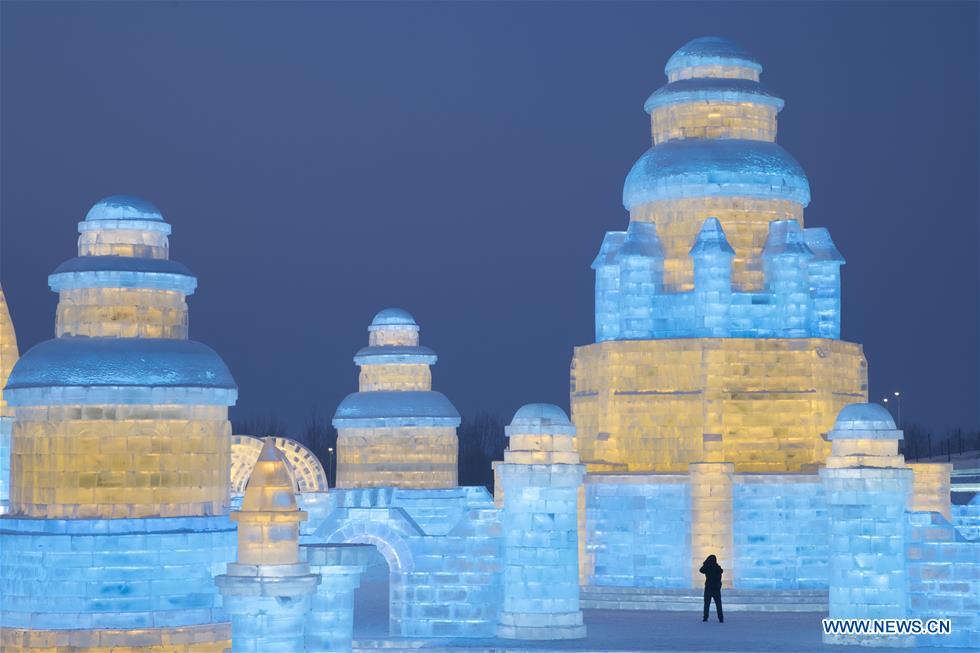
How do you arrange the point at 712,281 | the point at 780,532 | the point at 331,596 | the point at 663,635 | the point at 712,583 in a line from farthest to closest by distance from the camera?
1. the point at 712,281
2. the point at 780,532
3. the point at 712,583
4. the point at 663,635
5. the point at 331,596

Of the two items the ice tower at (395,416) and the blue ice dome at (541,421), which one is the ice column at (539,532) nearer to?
the blue ice dome at (541,421)

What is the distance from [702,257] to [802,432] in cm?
410

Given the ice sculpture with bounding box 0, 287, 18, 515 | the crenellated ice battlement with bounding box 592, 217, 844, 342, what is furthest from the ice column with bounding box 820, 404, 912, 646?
the ice sculpture with bounding box 0, 287, 18, 515

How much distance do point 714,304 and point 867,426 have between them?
7.43m

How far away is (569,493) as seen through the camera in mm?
33375

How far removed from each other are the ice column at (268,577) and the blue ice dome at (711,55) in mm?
17217

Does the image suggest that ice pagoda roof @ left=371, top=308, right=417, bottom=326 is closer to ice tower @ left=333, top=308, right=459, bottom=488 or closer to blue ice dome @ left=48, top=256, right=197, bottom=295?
ice tower @ left=333, top=308, right=459, bottom=488

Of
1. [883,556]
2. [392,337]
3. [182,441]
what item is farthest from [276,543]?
[392,337]

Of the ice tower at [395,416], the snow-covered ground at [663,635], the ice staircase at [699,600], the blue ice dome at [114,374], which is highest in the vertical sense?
the ice tower at [395,416]

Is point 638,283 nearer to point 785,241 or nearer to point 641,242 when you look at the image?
point 641,242

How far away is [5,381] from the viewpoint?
41594 millimetres

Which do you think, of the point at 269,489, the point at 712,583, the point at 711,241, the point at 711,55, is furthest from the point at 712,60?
the point at 269,489

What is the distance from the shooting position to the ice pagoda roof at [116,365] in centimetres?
3097

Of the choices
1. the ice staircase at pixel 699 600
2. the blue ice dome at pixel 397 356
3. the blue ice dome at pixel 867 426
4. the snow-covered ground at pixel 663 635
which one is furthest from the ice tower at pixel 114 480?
the blue ice dome at pixel 397 356
